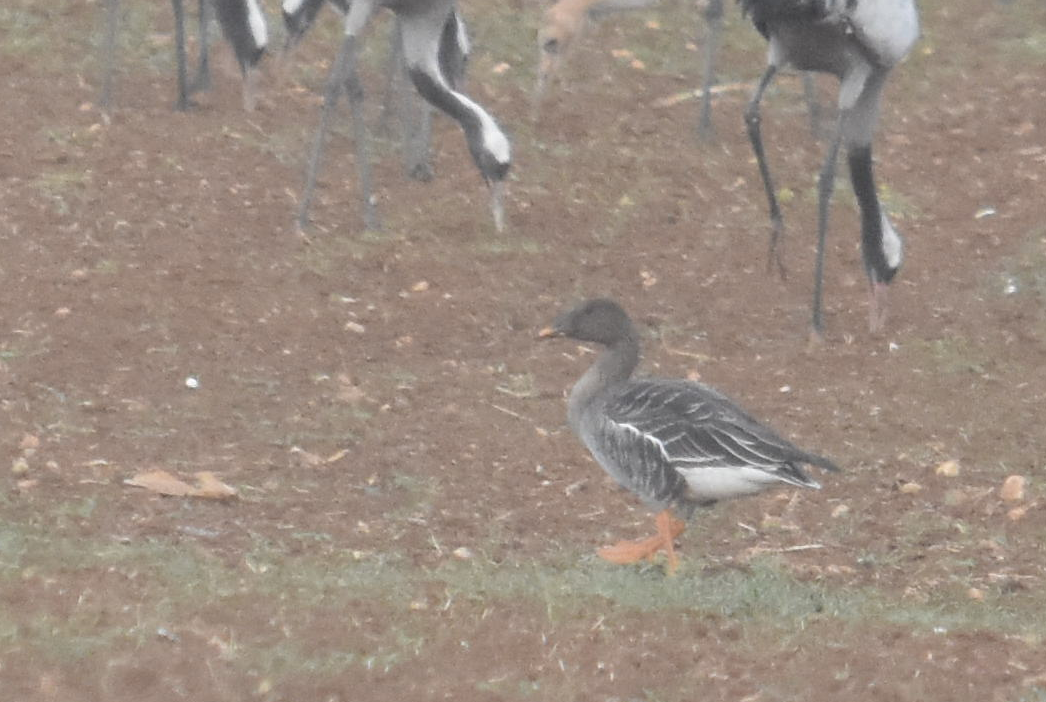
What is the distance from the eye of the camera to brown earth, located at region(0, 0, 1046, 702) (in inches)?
197

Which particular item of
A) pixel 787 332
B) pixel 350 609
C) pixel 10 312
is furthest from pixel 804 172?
pixel 350 609

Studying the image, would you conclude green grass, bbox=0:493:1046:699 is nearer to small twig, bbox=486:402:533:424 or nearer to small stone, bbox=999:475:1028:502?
small stone, bbox=999:475:1028:502

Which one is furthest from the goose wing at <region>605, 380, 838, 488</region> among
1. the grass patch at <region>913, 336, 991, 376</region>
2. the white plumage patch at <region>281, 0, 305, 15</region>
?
the white plumage patch at <region>281, 0, 305, 15</region>

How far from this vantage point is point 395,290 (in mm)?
9594

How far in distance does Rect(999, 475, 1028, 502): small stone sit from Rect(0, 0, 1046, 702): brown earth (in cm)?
4

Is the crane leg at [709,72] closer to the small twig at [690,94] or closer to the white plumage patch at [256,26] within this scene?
the small twig at [690,94]

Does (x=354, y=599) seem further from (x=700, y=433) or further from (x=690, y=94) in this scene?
(x=690, y=94)

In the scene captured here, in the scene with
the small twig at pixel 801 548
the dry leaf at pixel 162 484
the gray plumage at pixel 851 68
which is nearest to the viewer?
the small twig at pixel 801 548

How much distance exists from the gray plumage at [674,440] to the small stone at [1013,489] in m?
1.12

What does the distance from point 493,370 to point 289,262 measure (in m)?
1.68

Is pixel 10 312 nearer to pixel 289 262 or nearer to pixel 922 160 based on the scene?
pixel 289 262

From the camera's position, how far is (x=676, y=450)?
240 inches

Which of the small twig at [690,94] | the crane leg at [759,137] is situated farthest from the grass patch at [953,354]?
the small twig at [690,94]

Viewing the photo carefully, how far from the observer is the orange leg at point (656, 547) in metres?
6.10
